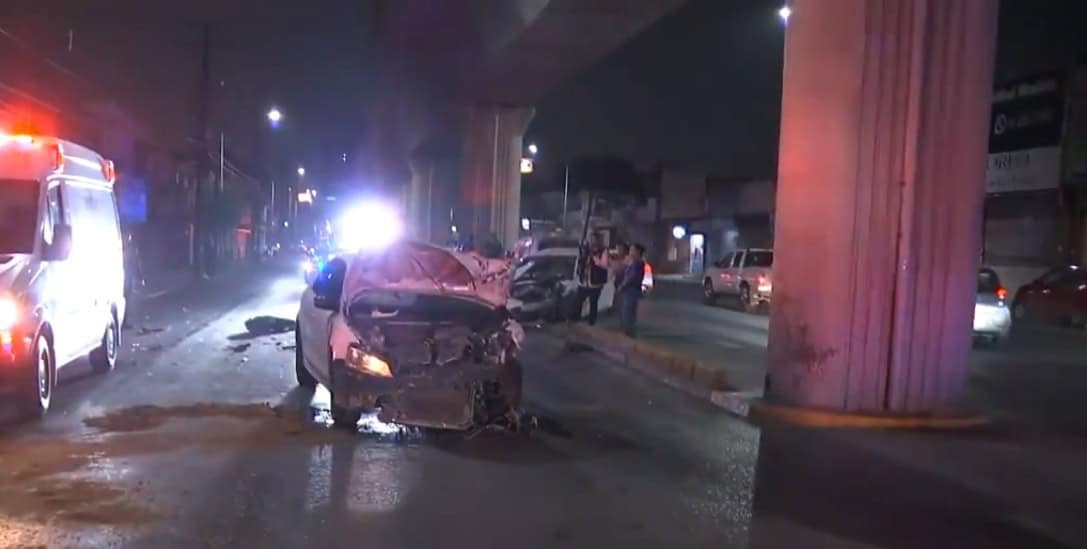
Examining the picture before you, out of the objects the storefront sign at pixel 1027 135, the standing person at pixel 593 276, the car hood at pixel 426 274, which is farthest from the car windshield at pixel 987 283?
the storefront sign at pixel 1027 135

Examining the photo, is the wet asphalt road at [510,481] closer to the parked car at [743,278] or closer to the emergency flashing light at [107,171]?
the emergency flashing light at [107,171]

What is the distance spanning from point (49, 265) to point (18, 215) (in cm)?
57

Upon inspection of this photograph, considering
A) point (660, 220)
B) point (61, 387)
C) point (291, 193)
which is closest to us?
point (61, 387)

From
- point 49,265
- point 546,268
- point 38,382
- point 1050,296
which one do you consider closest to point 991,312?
point 1050,296

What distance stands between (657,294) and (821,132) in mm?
26248

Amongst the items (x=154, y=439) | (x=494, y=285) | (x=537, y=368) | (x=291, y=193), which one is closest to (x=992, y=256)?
(x=537, y=368)

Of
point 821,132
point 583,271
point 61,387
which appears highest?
point 821,132

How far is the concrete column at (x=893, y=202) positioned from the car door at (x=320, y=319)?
4771mm

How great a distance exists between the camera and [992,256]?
36.2m

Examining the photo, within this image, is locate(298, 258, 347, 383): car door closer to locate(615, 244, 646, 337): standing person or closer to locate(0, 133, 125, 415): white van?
locate(0, 133, 125, 415): white van

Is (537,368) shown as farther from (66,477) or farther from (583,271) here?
(66,477)

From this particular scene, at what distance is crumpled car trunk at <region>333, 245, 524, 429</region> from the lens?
10.2 meters

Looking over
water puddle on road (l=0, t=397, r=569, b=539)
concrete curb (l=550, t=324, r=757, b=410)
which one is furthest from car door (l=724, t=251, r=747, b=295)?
water puddle on road (l=0, t=397, r=569, b=539)

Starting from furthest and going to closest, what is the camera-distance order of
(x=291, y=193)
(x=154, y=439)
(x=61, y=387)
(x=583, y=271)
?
(x=291, y=193), (x=583, y=271), (x=61, y=387), (x=154, y=439)
